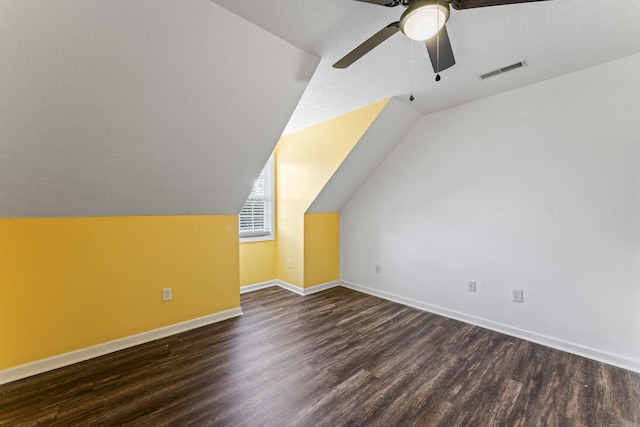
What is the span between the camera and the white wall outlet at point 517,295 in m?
2.61

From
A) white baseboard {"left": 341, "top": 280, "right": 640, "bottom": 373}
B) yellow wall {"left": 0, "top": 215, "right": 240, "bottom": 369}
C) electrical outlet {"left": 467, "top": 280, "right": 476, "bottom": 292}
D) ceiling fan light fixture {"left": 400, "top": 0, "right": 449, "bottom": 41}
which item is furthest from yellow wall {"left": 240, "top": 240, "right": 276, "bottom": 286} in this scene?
ceiling fan light fixture {"left": 400, "top": 0, "right": 449, "bottom": 41}

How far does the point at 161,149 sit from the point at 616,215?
3713 mm

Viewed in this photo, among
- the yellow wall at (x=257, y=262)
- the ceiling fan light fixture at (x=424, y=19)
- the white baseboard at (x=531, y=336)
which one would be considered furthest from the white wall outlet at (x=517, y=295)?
the yellow wall at (x=257, y=262)

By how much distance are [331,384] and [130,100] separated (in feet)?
7.81

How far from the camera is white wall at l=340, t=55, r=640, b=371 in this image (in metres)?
2.15

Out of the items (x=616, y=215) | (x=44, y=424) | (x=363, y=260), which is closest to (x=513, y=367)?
(x=616, y=215)

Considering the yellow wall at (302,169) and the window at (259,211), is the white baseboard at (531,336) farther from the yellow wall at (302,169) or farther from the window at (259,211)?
the window at (259,211)

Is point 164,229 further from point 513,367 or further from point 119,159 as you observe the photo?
point 513,367

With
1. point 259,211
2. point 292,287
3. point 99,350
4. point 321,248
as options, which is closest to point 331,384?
point 99,350

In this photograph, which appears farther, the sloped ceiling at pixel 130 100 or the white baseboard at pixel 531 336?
the white baseboard at pixel 531 336

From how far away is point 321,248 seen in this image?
4086mm

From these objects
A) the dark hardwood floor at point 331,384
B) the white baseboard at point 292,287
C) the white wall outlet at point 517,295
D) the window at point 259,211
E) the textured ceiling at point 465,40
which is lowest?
the dark hardwood floor at point 331,384

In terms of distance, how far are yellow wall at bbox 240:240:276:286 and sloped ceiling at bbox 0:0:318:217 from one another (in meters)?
1.58

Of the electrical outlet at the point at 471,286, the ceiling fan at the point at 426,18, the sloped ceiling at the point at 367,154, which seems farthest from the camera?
the sloped ceiling at the point at 367,154
